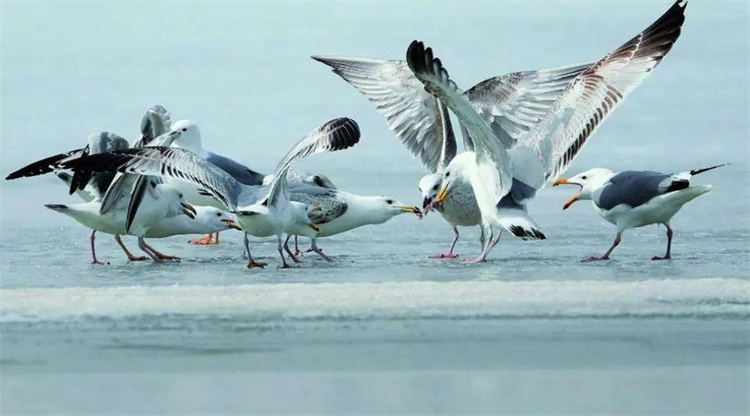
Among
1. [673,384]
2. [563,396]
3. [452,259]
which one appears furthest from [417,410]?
[452,259]

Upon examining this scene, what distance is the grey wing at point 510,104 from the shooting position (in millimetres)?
10430

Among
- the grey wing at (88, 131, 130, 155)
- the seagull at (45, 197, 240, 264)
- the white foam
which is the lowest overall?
the white foam

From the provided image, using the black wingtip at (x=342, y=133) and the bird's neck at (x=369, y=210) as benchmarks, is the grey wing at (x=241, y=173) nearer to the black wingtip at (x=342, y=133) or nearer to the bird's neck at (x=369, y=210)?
the bird's neck at (x=369, y=210)

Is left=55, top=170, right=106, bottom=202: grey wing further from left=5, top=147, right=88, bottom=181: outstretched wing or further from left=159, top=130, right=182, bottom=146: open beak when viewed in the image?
left=159, top=130, right=182, bottom=146: open beak

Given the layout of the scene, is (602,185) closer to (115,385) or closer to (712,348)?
(712,348)

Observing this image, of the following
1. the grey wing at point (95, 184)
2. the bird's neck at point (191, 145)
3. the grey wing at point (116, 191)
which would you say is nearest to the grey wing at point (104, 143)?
the grey wing at point (95, 184)

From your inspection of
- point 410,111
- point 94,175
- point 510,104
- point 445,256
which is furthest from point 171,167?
point 510,104

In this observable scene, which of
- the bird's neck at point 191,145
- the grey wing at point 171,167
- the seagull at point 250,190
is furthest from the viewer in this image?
the bird's neck at point 191,145

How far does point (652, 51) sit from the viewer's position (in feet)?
29.6

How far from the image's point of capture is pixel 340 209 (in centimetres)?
916

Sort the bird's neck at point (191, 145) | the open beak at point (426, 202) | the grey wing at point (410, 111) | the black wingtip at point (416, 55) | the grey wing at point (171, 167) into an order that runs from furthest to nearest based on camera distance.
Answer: the bird's neck at point (191, 145), the grey wing at point (410, 111), the open beak at point (426, 202), the grey wing at point (171, 167), the black wingtip at point (416, 55)

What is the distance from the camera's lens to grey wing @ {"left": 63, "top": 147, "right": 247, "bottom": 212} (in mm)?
8508

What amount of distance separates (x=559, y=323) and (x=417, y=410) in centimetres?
146

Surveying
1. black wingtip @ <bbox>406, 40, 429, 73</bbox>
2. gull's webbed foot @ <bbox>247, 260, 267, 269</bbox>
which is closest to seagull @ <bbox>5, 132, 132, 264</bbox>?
gull's webbed foot @ <bbox>247, 260, 267, 269</bbox>
